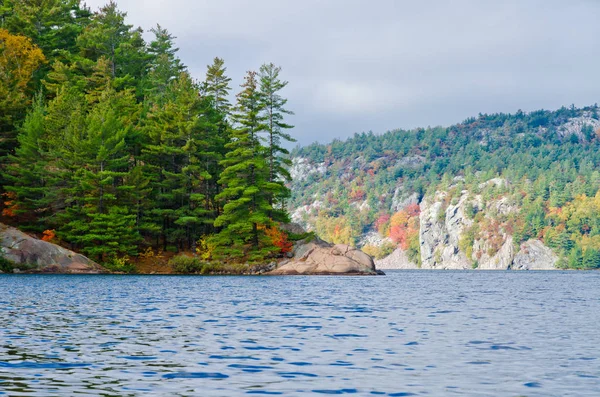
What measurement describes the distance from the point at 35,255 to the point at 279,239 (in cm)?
2669

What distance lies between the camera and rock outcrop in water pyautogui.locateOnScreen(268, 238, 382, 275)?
7769 centimetres

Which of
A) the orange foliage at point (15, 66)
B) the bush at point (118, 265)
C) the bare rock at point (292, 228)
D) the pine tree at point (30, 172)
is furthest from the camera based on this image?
the bare rock at point (292, 228)

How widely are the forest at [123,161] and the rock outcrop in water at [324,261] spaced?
2530 mm

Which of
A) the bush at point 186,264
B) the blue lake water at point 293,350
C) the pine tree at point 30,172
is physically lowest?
the blue lake water at point 293,350

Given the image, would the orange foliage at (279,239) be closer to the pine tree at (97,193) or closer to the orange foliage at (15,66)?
the pine tree at (97,193)

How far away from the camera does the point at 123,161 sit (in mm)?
74938

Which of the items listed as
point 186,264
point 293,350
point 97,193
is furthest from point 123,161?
point 293,350

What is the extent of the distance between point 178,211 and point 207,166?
6.81 metres

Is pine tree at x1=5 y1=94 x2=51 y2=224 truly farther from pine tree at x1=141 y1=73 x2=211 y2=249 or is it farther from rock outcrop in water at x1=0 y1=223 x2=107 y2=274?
pine tree at x1=141 y1=73 x2=211 y2=249

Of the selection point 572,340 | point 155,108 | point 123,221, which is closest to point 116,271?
point 123,221

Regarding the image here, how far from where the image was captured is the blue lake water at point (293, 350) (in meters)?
12.3

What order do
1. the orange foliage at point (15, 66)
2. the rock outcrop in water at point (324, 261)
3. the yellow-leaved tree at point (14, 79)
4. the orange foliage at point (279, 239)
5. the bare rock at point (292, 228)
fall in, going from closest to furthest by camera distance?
the yellow-leaved tree at point (14, 79)
the orange foliage at point (15, 66)
the rock outcrop in water at point (324, 261)
the orange foliage at point (279, 239)
the bare rock at point (292, 228)

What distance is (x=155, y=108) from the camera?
8538cm

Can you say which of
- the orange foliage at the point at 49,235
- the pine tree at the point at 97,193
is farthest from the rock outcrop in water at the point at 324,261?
the orange foliage at the point at 49,235
